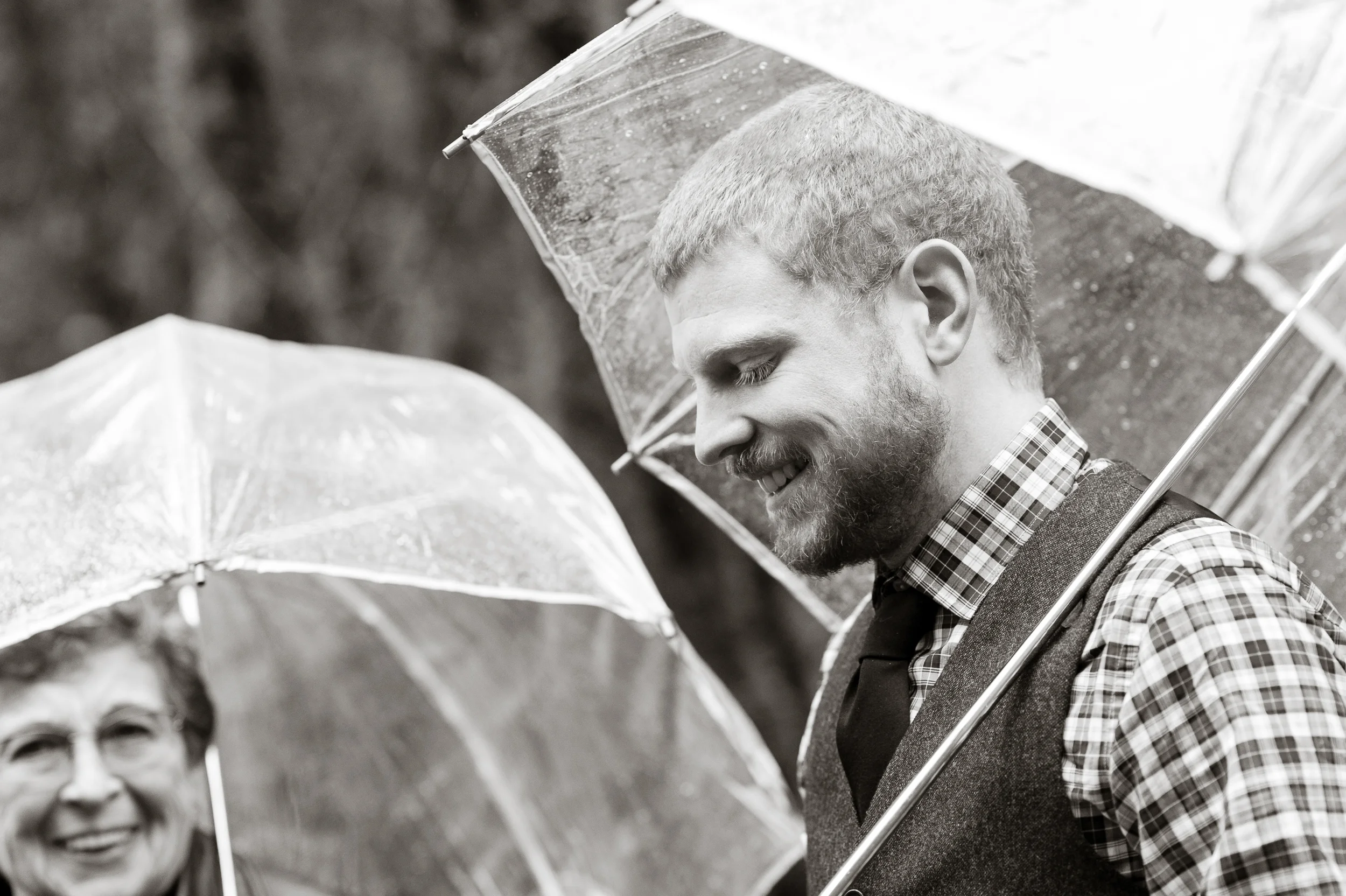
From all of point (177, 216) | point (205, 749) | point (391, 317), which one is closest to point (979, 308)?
point (205, 749)

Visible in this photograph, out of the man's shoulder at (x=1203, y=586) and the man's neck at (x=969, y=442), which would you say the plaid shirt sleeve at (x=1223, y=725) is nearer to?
the man's shoulder at (x=1203, y=586)

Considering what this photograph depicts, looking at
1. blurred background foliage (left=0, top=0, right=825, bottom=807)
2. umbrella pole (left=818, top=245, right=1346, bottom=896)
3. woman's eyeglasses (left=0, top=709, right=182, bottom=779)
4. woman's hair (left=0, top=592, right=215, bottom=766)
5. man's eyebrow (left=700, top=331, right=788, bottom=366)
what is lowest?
umbrella pole (left=818, top=245, right=1346, bottom=896)

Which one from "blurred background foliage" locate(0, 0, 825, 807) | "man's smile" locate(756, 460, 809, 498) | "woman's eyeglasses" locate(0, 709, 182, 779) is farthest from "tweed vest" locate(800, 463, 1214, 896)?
"blurred background foliage" locate(0, 0, 825, 807)

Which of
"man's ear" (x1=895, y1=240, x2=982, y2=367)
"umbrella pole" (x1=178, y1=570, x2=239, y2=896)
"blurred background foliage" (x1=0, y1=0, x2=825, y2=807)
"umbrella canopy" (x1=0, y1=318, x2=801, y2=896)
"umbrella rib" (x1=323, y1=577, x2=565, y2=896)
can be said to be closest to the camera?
"man's ear" (x1=895, y1=240, x2=982, y2=367)

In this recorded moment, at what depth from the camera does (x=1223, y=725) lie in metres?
1.25

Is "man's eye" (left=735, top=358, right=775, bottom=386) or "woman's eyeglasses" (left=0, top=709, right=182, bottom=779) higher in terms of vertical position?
"woman's eyeglasses" (left=0, top=709, right=182, bottom=779)

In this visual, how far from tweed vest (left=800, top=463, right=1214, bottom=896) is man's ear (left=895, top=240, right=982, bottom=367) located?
22 centimetres

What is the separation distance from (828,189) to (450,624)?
4.92 feet

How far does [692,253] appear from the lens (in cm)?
173

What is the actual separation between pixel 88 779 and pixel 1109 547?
1626mm

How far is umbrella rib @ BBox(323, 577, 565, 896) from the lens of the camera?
2.92 m

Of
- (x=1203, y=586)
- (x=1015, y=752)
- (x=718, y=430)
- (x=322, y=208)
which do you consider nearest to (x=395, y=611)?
(x=718, y=430)

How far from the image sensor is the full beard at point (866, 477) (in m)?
→ 1.64

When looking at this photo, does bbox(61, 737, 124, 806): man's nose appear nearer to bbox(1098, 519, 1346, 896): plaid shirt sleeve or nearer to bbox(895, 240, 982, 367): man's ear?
bbox(895, 240, 982, 367): man's ear
